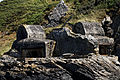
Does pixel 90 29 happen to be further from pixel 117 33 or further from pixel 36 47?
pixel 36 47

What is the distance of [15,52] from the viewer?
16516 millimetres

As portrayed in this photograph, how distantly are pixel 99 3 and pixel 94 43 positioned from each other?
1699 cm

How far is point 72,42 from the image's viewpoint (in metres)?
13.5

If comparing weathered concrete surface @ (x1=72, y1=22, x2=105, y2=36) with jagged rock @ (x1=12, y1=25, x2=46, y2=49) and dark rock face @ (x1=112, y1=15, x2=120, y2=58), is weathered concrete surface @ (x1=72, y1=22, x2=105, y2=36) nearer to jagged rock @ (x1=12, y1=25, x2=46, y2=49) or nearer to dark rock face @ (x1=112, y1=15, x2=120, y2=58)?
dark rock face @ (x1=112, y1=15, x2=120, y2=58)

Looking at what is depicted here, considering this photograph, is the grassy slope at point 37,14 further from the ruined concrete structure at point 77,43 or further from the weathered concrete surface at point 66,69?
the weathered concrete surface at point 66,69

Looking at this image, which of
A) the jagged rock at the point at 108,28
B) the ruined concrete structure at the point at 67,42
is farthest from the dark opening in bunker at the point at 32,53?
the jagged rock at the point at 108,28

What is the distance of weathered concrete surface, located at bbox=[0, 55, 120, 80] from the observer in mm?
10703

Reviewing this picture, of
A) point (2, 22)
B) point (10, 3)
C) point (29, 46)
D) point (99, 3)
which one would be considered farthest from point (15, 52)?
point (10, 3)

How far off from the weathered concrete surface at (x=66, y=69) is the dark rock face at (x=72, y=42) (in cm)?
164

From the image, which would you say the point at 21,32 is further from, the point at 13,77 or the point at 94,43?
the point at 94,43

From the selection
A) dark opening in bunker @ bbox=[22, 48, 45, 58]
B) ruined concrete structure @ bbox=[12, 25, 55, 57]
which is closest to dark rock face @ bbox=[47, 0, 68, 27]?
ruined concrete structure @ bbox=[12, 25, 55, 57]

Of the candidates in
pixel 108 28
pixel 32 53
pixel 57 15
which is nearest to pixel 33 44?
pixel 32 53

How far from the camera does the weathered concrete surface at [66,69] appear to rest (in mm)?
10703

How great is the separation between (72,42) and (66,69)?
8.39 feet
